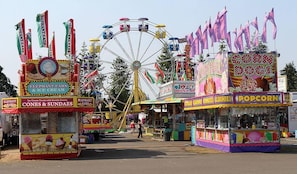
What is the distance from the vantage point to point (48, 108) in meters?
20.3

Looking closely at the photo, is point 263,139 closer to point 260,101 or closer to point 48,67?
point 260,101

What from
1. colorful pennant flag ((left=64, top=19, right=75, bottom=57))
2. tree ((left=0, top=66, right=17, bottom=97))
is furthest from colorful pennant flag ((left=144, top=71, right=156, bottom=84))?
colorful pennant flag ((left=64, top=19, right=75, bottom=57))

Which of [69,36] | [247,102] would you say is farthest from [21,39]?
[247,102]

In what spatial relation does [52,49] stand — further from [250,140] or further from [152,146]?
[250,140]

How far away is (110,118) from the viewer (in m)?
48.4

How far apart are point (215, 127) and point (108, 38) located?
2377 centimetres

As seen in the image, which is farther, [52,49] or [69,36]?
[52,49]

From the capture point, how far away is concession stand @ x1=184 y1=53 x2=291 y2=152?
21062 millimetres

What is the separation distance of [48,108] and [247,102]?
858 centimetres

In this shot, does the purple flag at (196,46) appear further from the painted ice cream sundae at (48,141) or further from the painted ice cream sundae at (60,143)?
the painted ice cream sundae at (48,141)

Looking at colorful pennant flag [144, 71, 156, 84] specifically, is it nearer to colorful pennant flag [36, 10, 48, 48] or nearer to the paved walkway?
the paved walkway

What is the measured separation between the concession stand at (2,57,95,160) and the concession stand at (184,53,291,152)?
6097mm

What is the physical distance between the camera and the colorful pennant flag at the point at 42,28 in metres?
22.3

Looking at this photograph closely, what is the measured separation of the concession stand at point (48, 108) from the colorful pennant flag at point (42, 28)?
154 cm
